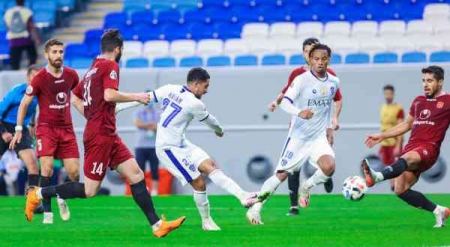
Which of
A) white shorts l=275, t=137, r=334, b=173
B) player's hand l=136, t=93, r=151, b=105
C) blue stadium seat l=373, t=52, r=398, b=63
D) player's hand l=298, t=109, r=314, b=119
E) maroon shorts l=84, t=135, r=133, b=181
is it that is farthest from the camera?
blue stadium seat l=373, t=52, r=398, b=63

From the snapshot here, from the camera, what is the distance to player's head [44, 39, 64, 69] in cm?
1644

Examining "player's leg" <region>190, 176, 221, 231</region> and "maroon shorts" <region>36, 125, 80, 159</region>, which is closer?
"player's leg" <region>190, 176, 221, 231</region>

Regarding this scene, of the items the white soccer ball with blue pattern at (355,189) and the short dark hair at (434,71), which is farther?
the short dark hair at (434,71)

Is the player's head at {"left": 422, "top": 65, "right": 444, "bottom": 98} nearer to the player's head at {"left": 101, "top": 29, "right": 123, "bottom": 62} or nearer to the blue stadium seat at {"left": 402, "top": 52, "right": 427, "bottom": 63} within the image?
the player's head at {"left": 101, "top": 29, "right": 123, "bottom": 62}

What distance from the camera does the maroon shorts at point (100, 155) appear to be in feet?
47.1

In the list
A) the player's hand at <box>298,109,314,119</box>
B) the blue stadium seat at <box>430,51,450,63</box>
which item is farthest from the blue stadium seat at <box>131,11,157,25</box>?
the player's hand at <box>298,109,314,119</box>

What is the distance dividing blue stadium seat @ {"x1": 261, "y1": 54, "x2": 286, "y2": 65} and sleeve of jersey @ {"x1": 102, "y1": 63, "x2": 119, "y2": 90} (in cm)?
1297

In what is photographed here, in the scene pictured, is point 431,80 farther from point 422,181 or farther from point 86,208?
point 422,181

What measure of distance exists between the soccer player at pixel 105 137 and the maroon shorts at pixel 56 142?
230cm

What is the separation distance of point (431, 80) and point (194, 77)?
266 cm

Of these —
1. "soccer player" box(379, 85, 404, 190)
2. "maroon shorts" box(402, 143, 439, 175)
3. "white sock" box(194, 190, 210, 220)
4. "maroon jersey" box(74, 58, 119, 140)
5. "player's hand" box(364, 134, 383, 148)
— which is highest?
"maroon jersey" box(74, 58, 119, 140)

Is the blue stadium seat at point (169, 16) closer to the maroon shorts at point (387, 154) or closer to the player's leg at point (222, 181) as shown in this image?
the maroon shorts at point (387, 154)

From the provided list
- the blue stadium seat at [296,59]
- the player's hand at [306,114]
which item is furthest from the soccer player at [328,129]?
the blue stadium seat at [296,59]

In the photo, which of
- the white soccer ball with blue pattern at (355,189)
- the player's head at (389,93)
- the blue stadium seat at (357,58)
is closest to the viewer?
the white soccer ball with blue pattern at (355,189)
